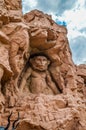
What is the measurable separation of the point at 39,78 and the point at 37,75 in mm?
110

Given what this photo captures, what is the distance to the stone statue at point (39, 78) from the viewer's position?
7887mm

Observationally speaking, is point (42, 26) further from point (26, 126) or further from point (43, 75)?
point (26, 126)

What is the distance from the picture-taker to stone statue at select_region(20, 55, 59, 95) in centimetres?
789

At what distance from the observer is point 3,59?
6645 mm

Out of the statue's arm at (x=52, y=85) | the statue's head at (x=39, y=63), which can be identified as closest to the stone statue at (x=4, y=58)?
the statue's head at (x=39, y=63)

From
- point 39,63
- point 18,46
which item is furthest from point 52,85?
point 18,46

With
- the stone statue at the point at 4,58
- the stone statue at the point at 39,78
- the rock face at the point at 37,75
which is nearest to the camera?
the stone statue at the point at 4,58

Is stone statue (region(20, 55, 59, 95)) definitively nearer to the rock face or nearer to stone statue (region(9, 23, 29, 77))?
the rock face

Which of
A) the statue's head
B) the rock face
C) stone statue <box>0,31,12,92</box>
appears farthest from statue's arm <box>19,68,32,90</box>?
stone statue <box>0,31,12,92</box>

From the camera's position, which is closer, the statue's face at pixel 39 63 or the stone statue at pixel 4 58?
the stone statue at pixel 4 58

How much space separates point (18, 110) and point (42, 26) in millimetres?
2537

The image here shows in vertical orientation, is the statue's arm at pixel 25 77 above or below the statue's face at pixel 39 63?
below

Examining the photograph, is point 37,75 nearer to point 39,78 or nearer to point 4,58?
point 39,78

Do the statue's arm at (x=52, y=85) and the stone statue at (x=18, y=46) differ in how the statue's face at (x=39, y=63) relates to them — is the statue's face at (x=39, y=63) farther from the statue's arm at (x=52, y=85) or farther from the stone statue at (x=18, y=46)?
the stone statue at (x=18, y=46)
